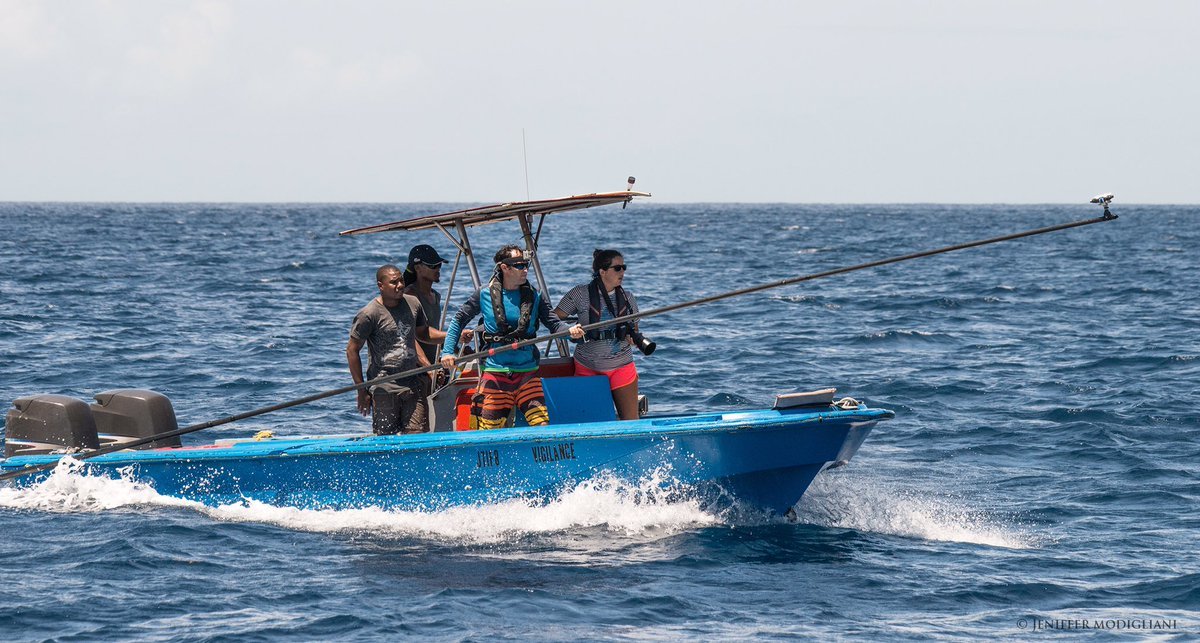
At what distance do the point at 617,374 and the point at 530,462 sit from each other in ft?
3.47

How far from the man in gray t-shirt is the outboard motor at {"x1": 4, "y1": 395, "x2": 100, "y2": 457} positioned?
93.5 inches

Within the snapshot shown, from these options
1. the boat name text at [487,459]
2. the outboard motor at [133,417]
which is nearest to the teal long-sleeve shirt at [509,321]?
the boat name text at [487,459]

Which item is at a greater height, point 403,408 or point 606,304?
point 606,304

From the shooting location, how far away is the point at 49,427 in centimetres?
1075

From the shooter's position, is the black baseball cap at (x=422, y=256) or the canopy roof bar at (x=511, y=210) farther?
the black baseball cap at (x=422, y=256)

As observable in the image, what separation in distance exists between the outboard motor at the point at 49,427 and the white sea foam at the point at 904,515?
19.6ft

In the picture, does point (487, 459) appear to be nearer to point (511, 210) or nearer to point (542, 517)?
point (542, 517)

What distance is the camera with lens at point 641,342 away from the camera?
9641 millimetres

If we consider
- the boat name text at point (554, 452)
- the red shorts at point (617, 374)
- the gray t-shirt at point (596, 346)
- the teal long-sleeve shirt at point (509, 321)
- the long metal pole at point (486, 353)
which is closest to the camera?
the long metal pole at point (486, 353)

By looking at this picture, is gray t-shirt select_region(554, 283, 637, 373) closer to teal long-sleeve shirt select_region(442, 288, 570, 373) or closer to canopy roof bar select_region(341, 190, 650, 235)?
teal long-sleeve shirt select_region(442, 288, 570, 373)

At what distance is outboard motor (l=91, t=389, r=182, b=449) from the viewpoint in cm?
1095

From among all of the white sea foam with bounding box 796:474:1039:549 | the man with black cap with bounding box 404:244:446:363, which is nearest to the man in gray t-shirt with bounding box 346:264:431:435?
the man with black cap with bounding box 404:244:446:363

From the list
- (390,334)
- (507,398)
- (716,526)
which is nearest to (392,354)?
(390,334)

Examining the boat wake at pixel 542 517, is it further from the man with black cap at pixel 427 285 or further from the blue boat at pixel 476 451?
the man with black cap at pixel 427 285
